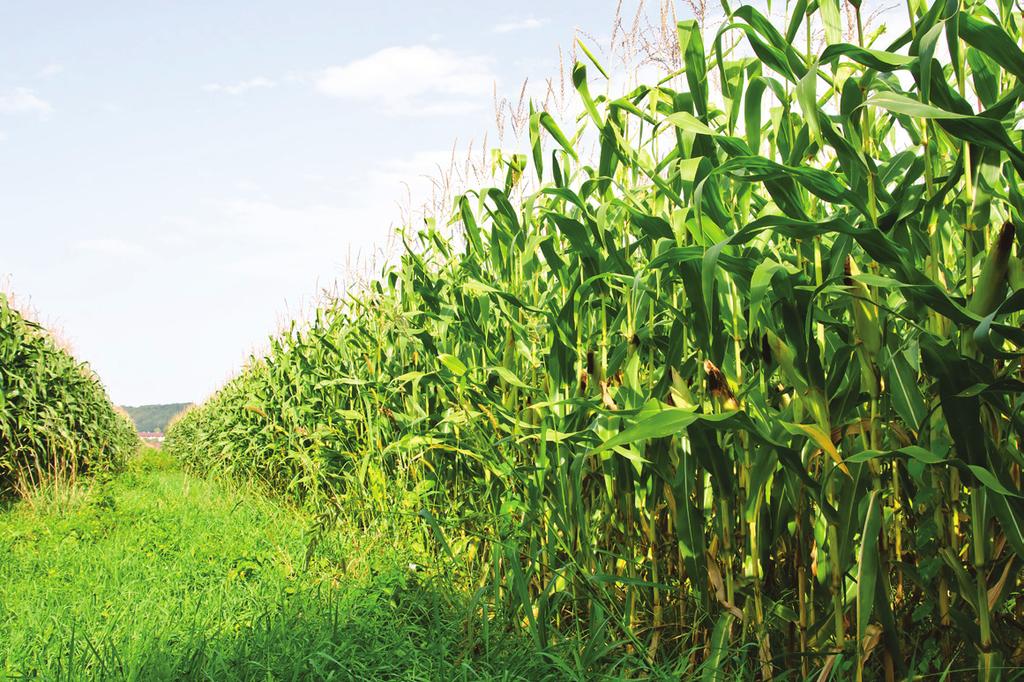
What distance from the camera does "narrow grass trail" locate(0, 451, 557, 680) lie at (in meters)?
2.23

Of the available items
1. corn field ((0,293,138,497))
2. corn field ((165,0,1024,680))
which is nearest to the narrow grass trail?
corn field ((165,0,1024,680))

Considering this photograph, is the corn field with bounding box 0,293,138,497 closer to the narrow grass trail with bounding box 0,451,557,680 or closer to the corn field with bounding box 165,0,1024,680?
the narrow grass trail with bounding box 0,451,557,680

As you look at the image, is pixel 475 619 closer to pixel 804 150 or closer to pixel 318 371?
pixel 804 150

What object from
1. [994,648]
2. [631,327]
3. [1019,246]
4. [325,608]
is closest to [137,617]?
[325,608]

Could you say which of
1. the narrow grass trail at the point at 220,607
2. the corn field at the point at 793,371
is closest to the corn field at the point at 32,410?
the narrow grass trail at the point at 220,607

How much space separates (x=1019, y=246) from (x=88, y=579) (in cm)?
418

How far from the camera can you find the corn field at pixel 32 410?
697 cm

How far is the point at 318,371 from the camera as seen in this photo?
562 centimetres

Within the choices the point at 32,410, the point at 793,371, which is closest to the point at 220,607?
the point at 793,371

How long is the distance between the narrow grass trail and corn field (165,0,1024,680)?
26 cm

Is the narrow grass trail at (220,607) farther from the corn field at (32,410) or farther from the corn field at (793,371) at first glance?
the corn field at (32,410)

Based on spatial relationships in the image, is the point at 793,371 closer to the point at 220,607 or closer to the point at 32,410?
the point at 220,607

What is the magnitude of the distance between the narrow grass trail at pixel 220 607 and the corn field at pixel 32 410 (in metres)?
1.78

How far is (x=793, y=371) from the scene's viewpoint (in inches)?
66.6
